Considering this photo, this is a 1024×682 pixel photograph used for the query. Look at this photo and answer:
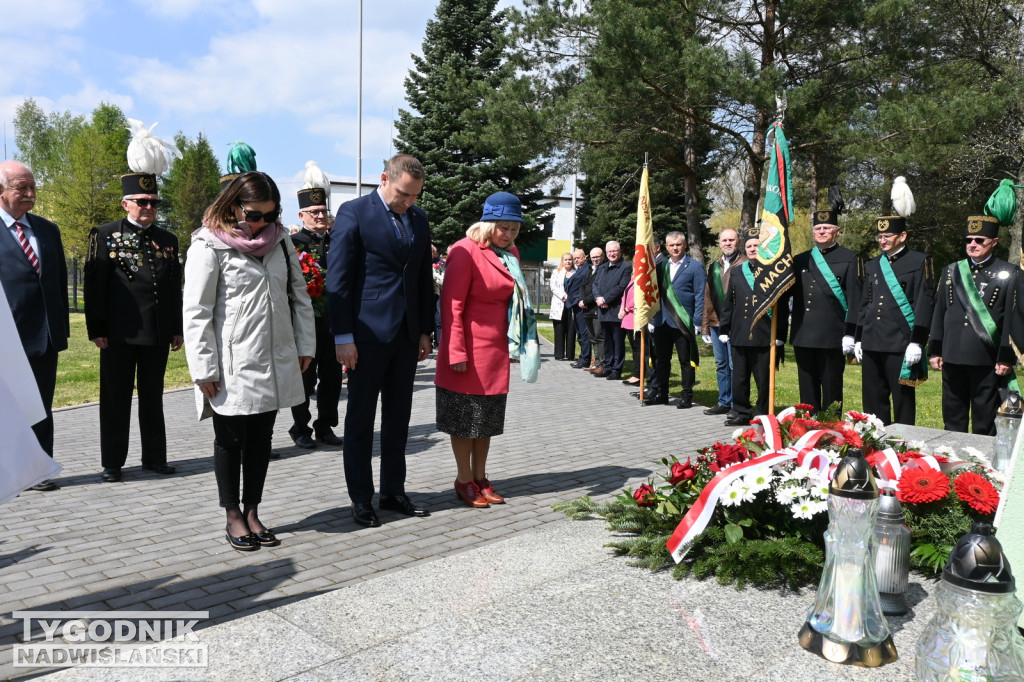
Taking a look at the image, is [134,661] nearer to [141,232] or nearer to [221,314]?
[221,314]

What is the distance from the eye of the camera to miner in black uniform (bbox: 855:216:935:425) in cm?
716

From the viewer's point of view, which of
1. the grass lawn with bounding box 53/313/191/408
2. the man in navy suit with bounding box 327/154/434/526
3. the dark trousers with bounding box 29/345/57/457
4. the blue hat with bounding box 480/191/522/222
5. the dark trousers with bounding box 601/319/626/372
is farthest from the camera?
the dark trousers with bounding box 601/319/626/372

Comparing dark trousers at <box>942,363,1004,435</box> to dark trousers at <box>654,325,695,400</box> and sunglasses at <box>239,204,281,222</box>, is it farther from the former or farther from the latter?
sunglasses at <box>239,204,281,222</box>

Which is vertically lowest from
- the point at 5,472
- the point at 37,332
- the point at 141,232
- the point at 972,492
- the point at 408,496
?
the point at 408,496

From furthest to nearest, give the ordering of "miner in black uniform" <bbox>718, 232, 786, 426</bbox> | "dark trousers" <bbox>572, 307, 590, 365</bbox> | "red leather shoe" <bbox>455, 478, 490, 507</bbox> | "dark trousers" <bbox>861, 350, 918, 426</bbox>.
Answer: "dark trousers" <bbox>572, 307, 590, 365</bbox> → "miner in black uniform" <bbox>718, 232, 786, 426</bbox> → "dark trousers" <bbox>861, 350, 918, 426</bbox> → "red leather shoe" <bbox>455, 478, 490, 507</bbox>

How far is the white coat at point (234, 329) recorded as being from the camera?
4336 millimetres

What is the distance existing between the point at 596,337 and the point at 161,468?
9.29 meters

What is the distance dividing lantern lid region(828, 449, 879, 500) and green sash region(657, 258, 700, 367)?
26.0 feet

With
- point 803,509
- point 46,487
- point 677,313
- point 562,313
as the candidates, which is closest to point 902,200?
point 677,313

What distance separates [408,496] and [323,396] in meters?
2.37

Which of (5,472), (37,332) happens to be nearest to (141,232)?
(37,332)

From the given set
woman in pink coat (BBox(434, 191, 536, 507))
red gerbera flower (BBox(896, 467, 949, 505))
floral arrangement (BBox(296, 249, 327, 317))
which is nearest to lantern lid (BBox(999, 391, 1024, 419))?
red gerbera flower (BBox(896, 467, 949, 505))

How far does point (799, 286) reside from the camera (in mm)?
8133

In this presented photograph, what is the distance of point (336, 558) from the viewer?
14.7 ft
